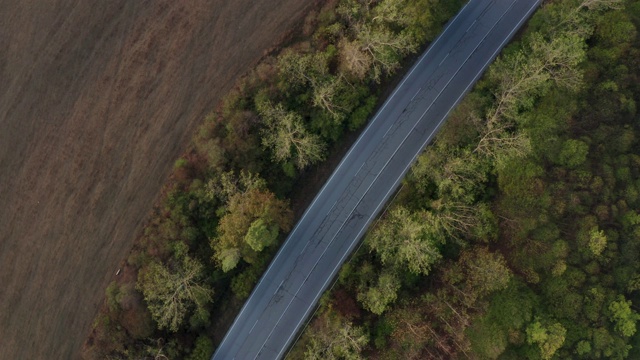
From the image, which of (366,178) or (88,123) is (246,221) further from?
(88,123)

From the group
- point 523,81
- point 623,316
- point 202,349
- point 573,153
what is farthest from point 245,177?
point 623,316

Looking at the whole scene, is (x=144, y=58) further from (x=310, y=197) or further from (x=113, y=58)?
(x=310, y=197)

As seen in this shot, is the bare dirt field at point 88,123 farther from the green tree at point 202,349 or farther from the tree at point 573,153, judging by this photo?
the tree at point 573,153

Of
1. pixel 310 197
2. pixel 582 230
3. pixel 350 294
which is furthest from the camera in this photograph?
pixel 310 197

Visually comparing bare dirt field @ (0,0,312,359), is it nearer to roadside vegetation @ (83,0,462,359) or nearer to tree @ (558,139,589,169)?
roadside vegetation @ (83,0,462,359)

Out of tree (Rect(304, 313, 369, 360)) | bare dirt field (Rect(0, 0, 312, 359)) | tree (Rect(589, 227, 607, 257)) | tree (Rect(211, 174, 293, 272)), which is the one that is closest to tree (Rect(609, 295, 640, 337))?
tree (Rect(589, 227, 607, 257))

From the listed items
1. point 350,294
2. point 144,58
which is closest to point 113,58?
point 144,58
